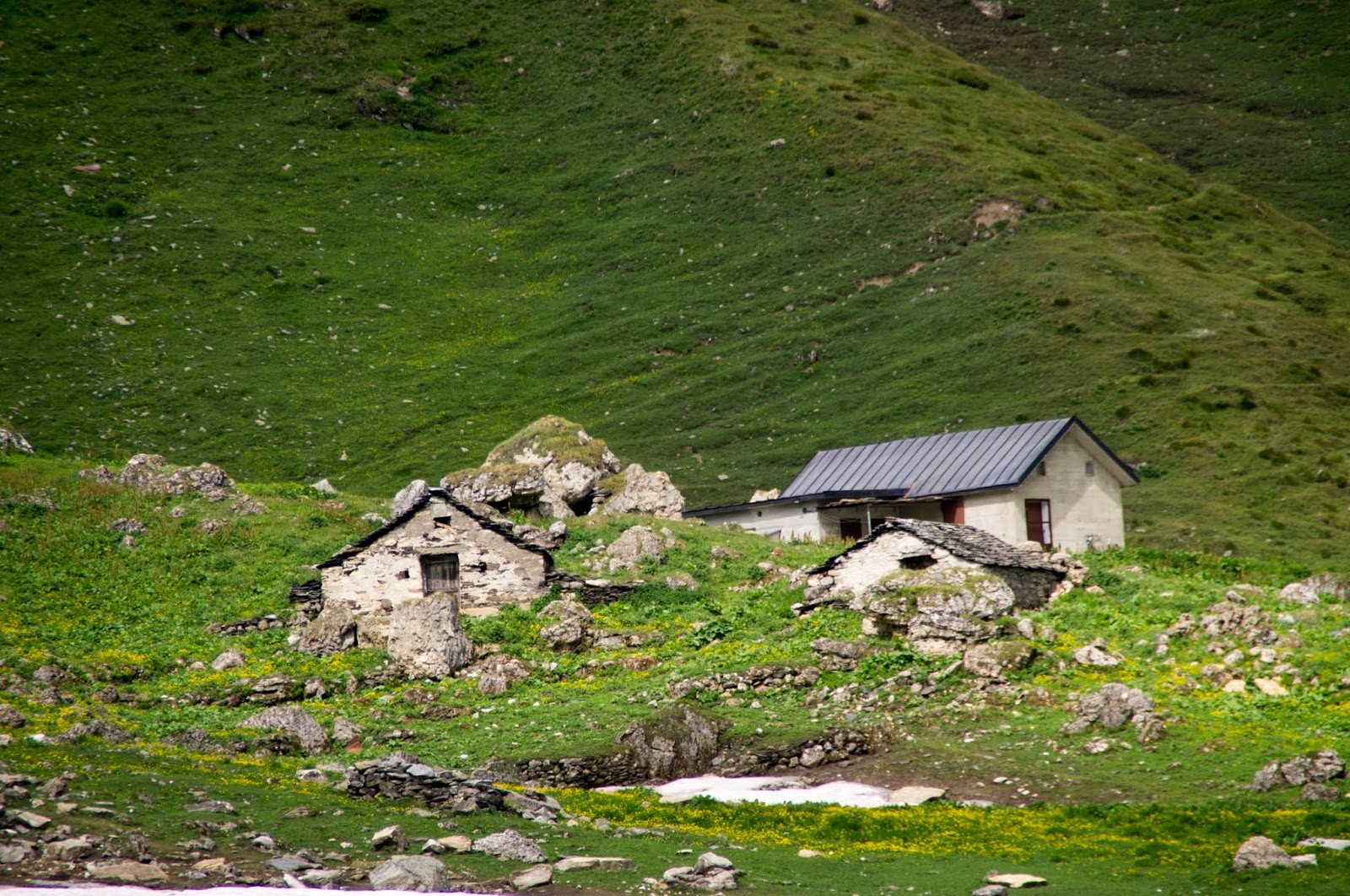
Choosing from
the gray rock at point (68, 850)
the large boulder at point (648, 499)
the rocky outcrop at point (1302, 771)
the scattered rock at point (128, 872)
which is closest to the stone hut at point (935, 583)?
the rocky outcrop at point (1302, 771)

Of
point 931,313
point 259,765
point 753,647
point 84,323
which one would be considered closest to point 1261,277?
point 931,313

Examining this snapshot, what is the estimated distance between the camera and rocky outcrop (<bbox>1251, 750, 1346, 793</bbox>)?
2220 cm

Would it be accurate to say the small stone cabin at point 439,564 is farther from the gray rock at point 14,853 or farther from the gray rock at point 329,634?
the gray rock at point 14,853

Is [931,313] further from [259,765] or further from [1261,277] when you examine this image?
[259,765]

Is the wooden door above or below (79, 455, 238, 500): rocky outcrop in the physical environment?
below

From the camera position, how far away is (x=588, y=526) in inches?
1779

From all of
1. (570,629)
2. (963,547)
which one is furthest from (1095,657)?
(570,629)

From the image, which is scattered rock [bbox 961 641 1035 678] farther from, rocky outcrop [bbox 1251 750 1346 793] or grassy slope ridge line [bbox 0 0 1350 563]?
grassy slope ridge line [bbox 0 0 1350 563]

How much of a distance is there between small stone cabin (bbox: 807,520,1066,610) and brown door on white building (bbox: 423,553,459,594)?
9842mm

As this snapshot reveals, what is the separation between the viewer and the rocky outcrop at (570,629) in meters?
34.8

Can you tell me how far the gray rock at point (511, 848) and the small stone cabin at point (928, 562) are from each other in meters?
17.3

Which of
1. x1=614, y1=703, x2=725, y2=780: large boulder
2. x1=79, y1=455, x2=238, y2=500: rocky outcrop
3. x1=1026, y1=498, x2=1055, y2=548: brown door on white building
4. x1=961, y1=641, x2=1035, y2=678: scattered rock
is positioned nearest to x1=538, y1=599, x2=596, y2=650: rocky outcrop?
x1=614, y1=703, x2=725, y2=780: large boulder

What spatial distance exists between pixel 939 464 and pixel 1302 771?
27.3m

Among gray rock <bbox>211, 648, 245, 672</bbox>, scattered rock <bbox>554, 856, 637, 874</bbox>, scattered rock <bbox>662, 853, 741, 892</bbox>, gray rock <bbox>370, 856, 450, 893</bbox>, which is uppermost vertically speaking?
gray rock <bbox>211, 648, 245, 672</bbox>
